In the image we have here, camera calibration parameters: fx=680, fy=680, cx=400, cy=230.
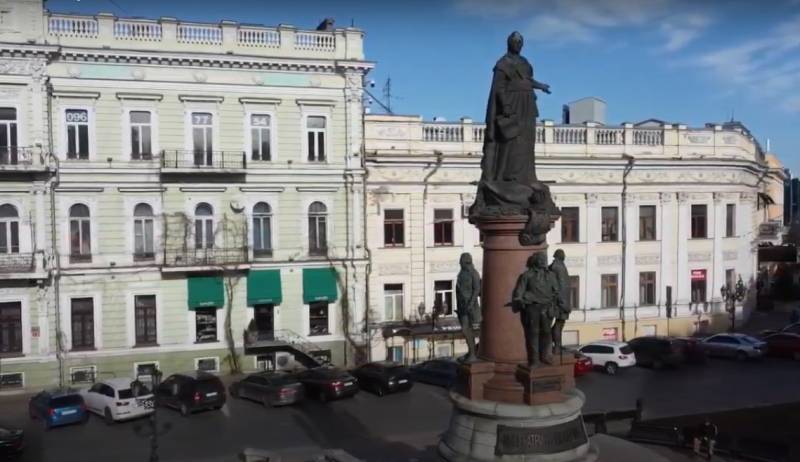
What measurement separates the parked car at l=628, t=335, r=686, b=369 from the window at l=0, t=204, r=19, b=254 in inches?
1026

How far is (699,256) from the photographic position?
35.8m

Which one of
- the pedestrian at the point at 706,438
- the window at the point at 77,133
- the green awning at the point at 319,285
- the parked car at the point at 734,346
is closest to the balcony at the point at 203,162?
the window at the point at 77,133

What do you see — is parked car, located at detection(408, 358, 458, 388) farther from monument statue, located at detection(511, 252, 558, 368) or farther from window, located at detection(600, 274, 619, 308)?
monument statue, located at detection(511, 252, 558, 368)

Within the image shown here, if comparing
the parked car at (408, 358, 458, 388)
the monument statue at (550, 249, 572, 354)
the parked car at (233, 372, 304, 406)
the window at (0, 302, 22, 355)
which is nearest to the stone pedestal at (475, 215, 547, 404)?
the monument statue at (550, 249, 572, 354)

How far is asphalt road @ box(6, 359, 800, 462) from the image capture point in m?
18.8

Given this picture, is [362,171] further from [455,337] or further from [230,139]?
[455,337]

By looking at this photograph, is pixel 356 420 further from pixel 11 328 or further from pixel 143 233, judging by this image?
pixel 11 328

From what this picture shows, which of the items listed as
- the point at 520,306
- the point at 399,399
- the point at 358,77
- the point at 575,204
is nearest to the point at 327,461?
the point at 520,306

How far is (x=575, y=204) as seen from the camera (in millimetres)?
Result: 33750

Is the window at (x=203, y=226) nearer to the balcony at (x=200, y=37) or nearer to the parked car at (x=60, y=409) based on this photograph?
the balcony at (x=200, y=37)

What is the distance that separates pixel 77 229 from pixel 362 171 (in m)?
11.9

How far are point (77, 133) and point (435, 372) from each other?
17.1 m

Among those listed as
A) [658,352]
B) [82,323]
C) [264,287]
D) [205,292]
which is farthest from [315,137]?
[658,352]

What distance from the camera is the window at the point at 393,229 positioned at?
31281mm
